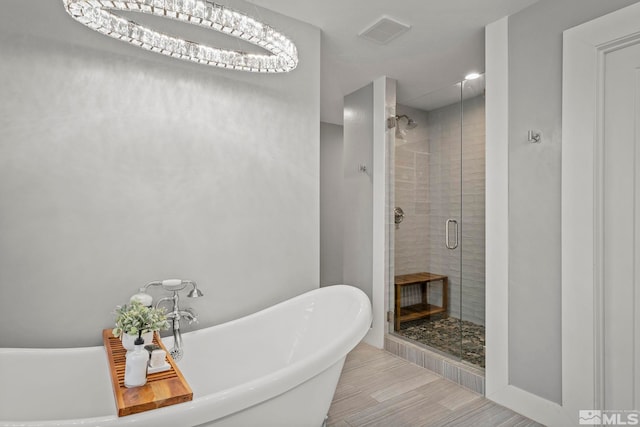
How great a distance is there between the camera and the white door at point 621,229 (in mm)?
1758

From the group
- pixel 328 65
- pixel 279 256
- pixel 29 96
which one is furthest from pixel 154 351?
pixel 328 65

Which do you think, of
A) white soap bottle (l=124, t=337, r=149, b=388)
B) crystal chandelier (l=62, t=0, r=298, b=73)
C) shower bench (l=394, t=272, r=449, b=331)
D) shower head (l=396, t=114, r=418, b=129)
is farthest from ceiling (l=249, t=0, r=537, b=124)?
white soap bottle (l=124, t=337, r=149, b=388)

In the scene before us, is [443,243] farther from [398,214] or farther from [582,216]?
[582,216]

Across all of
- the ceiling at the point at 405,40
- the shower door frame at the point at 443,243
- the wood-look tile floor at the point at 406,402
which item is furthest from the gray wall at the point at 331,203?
the wood-look tile floor at the point at 406,402

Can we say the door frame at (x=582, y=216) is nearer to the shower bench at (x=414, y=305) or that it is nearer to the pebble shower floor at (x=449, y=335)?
the pebble shower floor at (x=449, y=335)

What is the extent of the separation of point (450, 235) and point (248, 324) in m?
1.93

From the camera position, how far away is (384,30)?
2.50 metres

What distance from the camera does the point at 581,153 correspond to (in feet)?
6.20

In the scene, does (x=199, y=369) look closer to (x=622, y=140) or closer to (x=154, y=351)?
(x=154, y=351)

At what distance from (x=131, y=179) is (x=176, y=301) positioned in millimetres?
701

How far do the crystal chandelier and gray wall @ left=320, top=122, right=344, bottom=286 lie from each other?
3526 mm

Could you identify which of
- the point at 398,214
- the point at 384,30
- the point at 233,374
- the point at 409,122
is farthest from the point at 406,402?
the point at 384,30

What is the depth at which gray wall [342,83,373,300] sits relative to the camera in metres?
3.47

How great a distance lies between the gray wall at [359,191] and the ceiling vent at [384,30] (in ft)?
3.02
